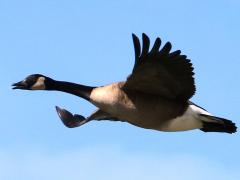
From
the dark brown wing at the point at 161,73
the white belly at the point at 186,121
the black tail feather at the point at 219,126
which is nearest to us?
the dark brown wing at the point at 161,73

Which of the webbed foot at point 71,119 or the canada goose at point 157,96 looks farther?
the webbed foot at point 71,119

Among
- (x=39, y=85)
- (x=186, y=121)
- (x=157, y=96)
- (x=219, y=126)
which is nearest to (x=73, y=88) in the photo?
(x=39, y=85)

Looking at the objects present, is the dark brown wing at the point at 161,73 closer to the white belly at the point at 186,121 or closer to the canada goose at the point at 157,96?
the canada goose at the point at 157,96

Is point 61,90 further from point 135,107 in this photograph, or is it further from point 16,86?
point 135,107

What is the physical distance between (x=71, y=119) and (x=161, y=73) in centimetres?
325

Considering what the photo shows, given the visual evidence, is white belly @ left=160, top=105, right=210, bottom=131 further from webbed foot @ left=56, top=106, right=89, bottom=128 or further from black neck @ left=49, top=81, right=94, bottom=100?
webbed foot @ left=56, top=106, right=89, bottom=128

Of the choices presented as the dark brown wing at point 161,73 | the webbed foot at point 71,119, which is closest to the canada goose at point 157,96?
the dark brown wing at point 161,73

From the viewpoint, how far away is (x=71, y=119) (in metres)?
15.8

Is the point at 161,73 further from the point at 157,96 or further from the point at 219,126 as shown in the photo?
the point at 219,126

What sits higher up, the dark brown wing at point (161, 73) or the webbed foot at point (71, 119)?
the dark brown wing at point (161, 73)

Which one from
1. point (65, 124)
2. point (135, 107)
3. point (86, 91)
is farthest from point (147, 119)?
point (65, 124)

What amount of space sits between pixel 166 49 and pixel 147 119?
1672 mm

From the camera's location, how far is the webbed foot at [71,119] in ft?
50.8

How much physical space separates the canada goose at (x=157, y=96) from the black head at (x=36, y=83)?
2.16 ft
